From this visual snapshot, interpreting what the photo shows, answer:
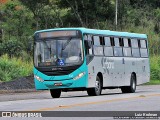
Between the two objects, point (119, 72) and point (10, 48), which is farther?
point (10, 48)

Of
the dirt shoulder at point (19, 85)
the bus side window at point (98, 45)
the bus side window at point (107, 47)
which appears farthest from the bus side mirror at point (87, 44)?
the dirt shoulder at point (19, 85)

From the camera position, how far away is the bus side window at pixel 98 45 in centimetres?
2741

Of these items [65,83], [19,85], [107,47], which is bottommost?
[19,85]

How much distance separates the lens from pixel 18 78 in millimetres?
36500

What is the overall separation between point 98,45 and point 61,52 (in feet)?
8.09

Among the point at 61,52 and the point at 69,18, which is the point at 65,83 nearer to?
the point at 61,52

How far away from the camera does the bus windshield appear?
85.1ft

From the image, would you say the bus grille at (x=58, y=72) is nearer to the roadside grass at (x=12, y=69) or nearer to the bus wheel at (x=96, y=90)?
the bus wheel at (x=96, y=90)

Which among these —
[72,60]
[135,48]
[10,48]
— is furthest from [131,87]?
[10,48]

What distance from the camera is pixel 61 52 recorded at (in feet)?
85.2

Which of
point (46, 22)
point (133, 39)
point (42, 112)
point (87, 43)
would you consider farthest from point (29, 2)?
point (42, 112)

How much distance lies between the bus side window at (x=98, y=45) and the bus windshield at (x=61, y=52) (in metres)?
1.45

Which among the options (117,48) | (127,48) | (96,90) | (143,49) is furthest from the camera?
(143,49)

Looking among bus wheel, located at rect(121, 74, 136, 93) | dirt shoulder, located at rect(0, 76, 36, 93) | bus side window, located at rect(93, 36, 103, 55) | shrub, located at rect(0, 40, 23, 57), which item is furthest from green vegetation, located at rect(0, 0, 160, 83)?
bus side window, located at rect(93, 36, 103, 55)
